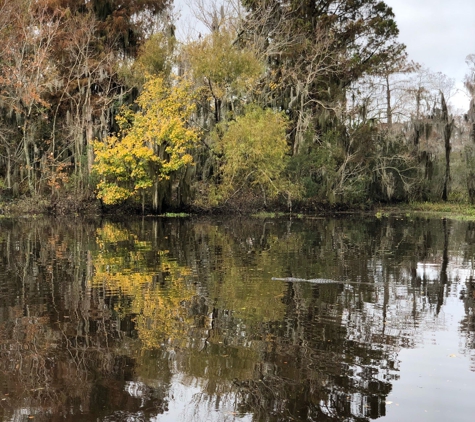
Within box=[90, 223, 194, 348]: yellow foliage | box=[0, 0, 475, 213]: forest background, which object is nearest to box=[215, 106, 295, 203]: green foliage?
box=[0, 0, 475, 213]: forest background

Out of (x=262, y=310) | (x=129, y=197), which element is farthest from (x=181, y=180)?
(x=262, y=310)

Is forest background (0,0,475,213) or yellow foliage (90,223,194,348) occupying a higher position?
forest background (0,0,475,213)

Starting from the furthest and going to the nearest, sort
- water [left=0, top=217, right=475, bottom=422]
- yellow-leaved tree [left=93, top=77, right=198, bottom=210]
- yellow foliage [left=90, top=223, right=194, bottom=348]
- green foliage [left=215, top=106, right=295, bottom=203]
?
1. green foliage [left=215, top=106, right=295, bottom=203]
2. yellow-leaved tree [left=93, top=77, right=198, bottom=210]
3. yellow foliage [left=90, top=223, right=194, bottom=348]
4. water [left=0, top=217, right=475, bottom=422]

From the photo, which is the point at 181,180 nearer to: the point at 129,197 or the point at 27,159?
the point at 129,197

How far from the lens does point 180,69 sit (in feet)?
117

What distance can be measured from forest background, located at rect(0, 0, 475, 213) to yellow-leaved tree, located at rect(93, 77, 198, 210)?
0.26ft

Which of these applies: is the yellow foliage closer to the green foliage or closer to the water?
the water

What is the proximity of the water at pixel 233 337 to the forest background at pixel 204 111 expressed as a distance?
16123 millimetres

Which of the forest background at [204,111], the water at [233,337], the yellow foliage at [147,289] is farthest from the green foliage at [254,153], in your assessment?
the water at [233,337]

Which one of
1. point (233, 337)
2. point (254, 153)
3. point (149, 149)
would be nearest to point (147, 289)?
point (233, 337)

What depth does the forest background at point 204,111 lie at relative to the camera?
32.2 m

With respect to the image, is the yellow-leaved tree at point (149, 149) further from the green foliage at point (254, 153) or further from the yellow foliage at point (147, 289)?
the yellow foliage at point (147, 289)

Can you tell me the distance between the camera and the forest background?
106 ft

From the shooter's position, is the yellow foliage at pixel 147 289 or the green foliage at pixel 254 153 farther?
the green foliage at pixel 254 153
